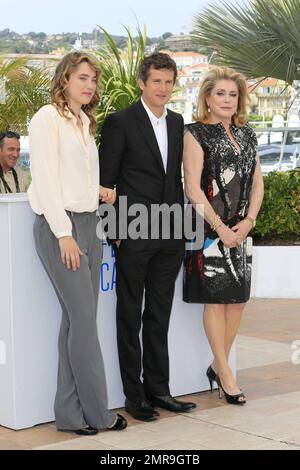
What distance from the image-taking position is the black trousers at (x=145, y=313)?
15.9 ft

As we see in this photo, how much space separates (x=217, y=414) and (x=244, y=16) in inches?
242

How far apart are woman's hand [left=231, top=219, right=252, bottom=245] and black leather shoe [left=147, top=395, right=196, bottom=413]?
0.95 metres

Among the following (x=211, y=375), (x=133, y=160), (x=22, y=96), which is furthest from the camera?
(x=22, y=96)

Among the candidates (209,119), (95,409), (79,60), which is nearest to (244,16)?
(209,119)

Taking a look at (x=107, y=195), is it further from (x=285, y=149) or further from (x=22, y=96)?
(x=285, y=149)

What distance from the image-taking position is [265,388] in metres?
5.59

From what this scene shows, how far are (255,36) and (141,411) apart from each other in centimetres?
611

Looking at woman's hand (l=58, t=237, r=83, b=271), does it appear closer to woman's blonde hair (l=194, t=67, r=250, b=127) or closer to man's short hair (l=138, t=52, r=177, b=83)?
man's short hair (l=138, t=52, r=177, b=83)

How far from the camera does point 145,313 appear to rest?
5020mm

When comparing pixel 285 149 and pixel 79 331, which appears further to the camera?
pixel 285 149

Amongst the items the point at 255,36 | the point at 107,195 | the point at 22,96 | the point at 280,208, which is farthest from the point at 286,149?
the point at 107,195

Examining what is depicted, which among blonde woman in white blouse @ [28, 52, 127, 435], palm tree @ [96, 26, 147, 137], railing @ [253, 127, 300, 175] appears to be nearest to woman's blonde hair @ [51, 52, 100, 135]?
blonde woman in white blouse @ [28, 52, 127, 435]
